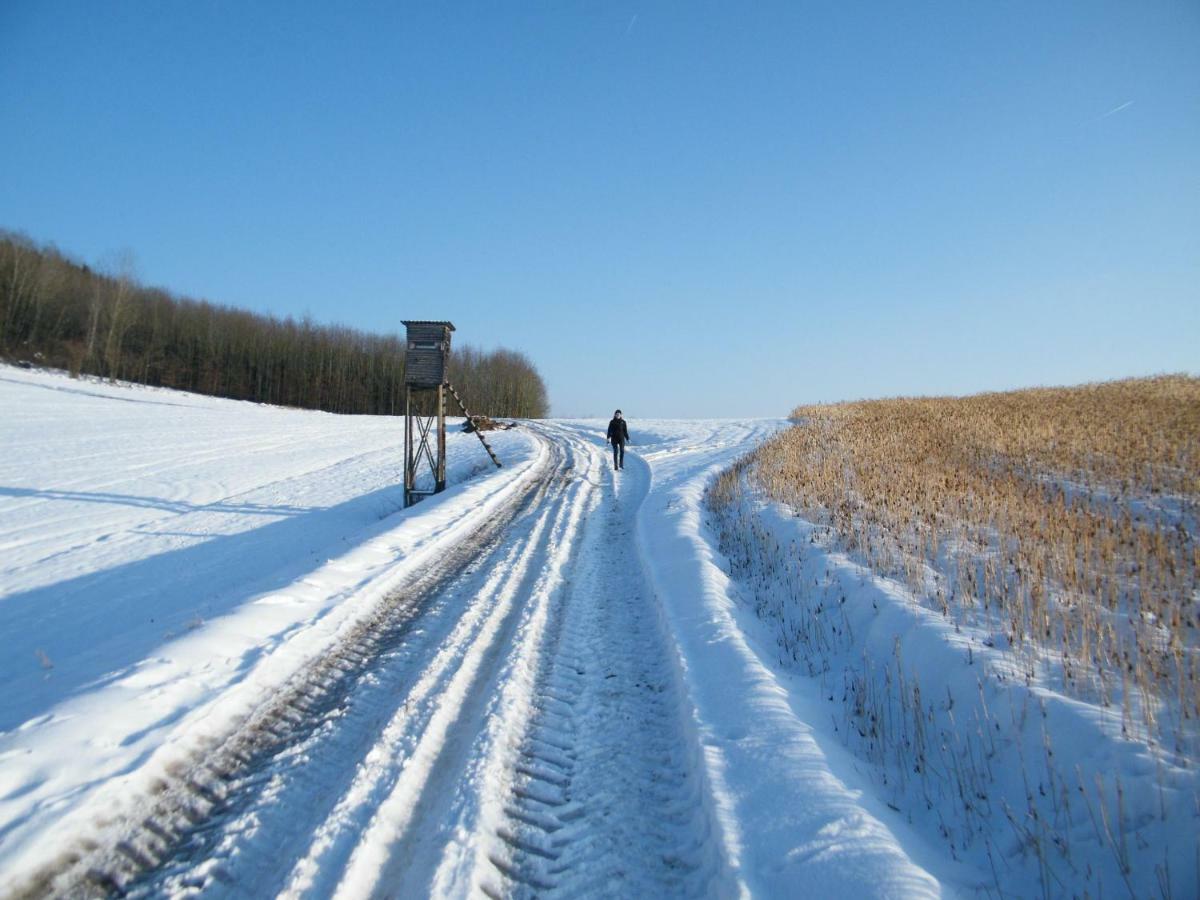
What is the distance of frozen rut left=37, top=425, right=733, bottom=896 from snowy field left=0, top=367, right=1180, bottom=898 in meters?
0.01

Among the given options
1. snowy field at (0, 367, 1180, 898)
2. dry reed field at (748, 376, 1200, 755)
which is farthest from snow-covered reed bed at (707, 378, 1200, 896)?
snowy field at (0, 367, 1180, 898)

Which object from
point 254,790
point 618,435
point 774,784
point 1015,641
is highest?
point 618,435

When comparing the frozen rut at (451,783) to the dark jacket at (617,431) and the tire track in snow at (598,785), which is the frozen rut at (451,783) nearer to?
Answer: the tire track in snow at (598,785)

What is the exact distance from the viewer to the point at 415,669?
4.35 m

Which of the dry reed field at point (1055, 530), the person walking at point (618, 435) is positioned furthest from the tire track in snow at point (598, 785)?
the person walking at point (618, 435)

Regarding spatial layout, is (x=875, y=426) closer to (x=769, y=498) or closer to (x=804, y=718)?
(x=769, y=498)

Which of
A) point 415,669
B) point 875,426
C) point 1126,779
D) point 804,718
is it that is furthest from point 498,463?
point 1126,779

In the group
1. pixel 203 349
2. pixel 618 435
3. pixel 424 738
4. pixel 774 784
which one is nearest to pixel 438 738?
pixel 424 738

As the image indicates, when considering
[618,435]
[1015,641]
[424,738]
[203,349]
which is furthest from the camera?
[203,349]

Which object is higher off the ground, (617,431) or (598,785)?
(617,431)

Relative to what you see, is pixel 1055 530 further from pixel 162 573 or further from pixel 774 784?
pixel 162 573

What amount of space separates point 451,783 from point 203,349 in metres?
78.4

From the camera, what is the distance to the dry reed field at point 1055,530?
3699mm

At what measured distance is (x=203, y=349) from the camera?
6488cm
